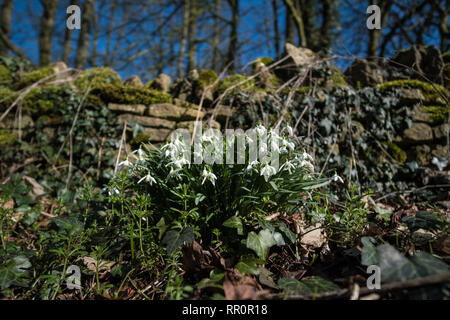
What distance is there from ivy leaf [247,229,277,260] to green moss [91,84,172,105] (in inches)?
91.7

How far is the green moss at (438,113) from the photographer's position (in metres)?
2.97

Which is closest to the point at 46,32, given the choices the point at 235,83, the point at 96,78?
the point at 96,78

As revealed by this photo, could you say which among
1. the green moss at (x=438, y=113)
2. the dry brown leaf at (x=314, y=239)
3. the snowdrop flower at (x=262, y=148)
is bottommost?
the dry brown leaf at (x=314, y=239)

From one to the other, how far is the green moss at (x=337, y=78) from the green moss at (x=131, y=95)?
219 centimetres

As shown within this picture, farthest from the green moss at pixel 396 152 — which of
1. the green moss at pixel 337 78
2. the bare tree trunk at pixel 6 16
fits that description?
the bare tree trunk at pixel 6 16

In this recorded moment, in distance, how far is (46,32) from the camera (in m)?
6.73

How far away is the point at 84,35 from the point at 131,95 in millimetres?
4268

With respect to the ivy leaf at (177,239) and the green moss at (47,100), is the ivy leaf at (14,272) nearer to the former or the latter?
the ivy leaf at (177,239)

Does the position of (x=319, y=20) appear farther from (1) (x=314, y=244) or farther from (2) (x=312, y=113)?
(1) (x=314, y=244)

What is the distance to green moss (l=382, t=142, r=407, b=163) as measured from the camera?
295 centimetres

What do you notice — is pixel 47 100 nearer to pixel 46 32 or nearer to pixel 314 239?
pixel 314 239

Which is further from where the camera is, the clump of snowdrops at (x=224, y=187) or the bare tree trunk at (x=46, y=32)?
the bare tree trunk at (x=46, y=32)
